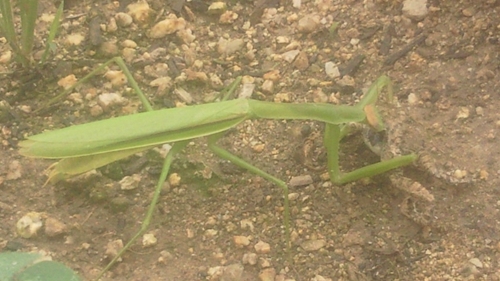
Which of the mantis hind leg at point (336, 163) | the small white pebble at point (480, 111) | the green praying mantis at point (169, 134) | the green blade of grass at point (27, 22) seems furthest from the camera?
the small white pebble at point (480, 111)

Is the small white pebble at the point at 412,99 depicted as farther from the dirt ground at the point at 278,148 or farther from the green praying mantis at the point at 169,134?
the green praying mantis at the point at 169,134

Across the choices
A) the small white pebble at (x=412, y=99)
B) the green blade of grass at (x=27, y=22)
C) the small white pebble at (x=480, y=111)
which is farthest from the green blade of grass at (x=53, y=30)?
the small white pebble at (x=480, y=111)

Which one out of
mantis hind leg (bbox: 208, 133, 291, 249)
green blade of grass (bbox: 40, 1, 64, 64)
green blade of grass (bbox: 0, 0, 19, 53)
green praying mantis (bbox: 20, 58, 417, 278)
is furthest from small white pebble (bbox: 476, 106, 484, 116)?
green blade of grass (bbox: 0, 0, 19, 53)

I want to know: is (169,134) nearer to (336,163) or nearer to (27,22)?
(336,163)

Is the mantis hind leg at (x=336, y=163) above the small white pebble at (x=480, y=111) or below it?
below

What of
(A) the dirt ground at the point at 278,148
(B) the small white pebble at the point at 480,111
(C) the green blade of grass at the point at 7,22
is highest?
(C) the green blade of grass at the point at 7,22

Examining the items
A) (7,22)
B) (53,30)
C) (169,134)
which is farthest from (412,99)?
(7,22)

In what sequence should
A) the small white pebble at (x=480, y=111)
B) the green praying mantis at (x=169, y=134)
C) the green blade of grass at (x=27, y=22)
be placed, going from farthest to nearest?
the small white pebble at (x=480, y=111)
the green blade of grass at (x=27, y=22)
the green praying mantis at (x=169, y=134)
